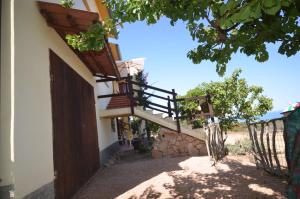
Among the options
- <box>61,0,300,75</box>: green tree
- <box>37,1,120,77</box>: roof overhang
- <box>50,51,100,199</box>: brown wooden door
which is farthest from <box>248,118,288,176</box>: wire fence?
<box>50,51,100,199</box>: brown wooden door

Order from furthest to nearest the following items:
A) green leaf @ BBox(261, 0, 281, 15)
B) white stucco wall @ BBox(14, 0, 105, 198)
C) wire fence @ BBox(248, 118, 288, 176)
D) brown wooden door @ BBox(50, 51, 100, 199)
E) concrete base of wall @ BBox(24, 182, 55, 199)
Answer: wire fence @ BBox(248, 118, 288, 176)
brown wooden door @ BBox(50, 51, 100, 199)
concrete base of wall @ BBox(24, 182, 55, 199)
white stucco wall @ BBox(14, 0, 105, 198)
green leaf @ BBox(261, 0, 281, 15)

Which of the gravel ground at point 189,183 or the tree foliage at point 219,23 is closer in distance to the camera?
the tree foliage at point 219,23

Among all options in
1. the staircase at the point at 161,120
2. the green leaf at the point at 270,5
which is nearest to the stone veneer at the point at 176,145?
the staircase at the point at 161,120

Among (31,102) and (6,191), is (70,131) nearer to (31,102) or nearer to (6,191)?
(31,102)

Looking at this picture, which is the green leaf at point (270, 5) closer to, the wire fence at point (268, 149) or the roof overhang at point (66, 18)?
the roof overhang at point (66, 18)

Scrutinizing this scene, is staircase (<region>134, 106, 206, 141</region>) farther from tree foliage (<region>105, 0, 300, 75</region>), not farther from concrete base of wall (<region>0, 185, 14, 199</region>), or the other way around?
concrete base of wall (<region>0, 185, 14, 199</region>)

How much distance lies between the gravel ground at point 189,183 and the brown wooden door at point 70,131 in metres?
0.48

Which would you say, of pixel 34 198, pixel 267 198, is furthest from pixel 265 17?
pixel 34 198

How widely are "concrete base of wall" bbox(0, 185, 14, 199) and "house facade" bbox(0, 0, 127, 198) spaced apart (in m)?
0.01

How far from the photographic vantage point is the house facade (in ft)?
13.4

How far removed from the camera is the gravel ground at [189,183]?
588 cm

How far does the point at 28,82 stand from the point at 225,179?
4.95 meters

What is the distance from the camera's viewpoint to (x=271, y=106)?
1902 centimetres

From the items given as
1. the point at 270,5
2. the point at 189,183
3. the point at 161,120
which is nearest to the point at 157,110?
the point at 161,120
